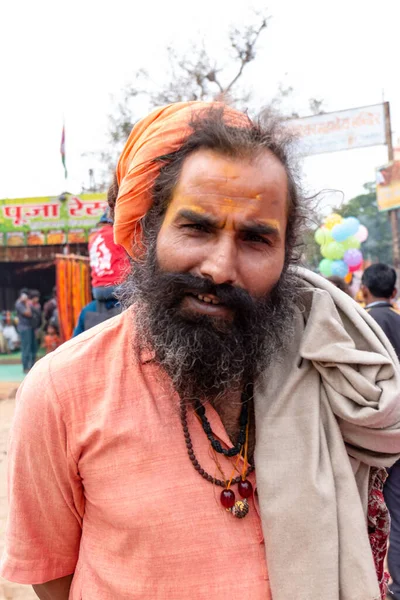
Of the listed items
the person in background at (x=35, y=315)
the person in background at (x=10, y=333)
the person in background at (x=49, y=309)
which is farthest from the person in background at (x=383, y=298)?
the person in background at (x=10, y=333)

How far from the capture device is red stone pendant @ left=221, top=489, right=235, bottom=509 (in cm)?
127

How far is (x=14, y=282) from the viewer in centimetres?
1498

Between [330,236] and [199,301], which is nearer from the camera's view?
[199,301]

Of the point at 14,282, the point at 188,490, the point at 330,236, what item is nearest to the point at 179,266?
the point at 188,490

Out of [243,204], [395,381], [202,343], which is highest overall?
[243,204]

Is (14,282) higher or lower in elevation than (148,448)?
higher

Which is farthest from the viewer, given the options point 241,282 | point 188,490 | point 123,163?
point 123,163

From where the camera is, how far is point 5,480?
5625mm

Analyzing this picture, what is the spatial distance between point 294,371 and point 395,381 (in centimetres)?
26

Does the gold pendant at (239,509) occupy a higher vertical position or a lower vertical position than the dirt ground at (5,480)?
higher

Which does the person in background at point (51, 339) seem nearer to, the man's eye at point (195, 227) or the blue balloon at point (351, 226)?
the blue balloon at point (351, 226)

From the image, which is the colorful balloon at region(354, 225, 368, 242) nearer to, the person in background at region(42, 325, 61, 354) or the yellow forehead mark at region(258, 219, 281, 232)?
the yellow forehead mark at region(258, 219, 281, 232)

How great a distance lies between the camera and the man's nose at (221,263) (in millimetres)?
1331

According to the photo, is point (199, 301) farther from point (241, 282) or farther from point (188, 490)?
point (188, 490)
